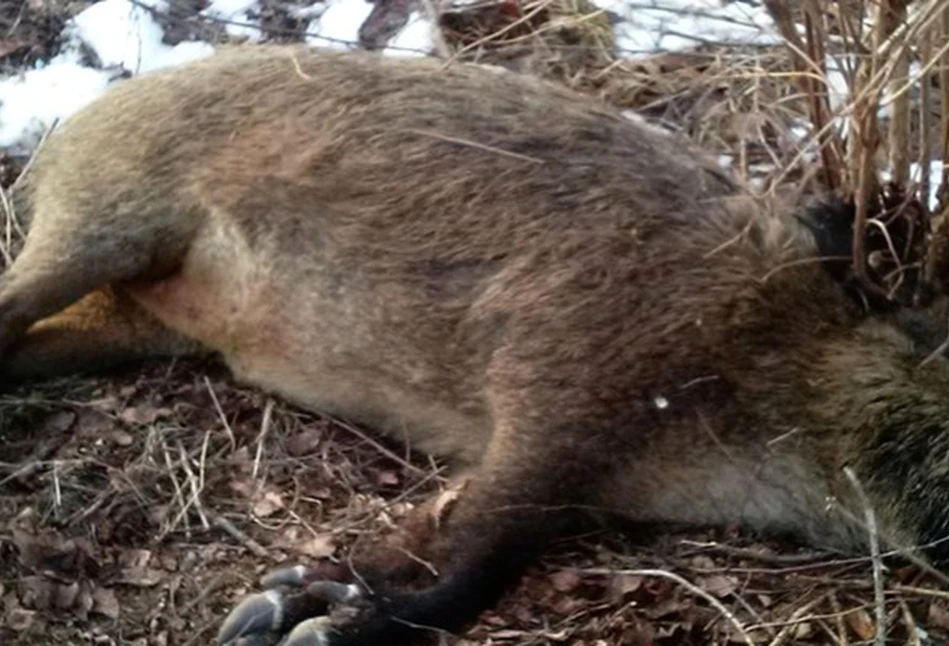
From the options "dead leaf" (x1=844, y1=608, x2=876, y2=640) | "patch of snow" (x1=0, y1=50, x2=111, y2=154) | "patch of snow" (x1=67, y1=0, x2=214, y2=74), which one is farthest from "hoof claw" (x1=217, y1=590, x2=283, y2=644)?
"patch of snow" (x1=67, y1=0, x2=214, y2=74)

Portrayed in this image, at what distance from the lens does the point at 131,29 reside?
7414 millimetres

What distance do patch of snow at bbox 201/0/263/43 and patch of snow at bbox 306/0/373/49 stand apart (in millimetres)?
241

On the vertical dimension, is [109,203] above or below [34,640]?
above

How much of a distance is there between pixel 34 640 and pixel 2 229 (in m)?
2.01

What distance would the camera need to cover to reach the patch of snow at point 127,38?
7293 mm

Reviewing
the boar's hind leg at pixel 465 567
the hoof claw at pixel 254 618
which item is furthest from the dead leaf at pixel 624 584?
the hoof claw at pixel 254 618

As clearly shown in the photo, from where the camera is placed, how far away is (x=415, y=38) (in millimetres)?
7324

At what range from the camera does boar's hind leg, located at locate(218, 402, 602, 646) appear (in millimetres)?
4855

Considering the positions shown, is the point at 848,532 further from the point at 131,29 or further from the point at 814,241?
the point at 131,29

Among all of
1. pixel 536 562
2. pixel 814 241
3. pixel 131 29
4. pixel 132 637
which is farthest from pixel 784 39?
pixel 131 29

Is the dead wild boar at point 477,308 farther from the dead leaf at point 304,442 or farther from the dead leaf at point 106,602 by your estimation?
the dead leaf at point 106,602

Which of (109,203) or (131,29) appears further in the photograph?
(131,29)

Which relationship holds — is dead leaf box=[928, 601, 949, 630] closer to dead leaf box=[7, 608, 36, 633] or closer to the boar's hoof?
the boar's hoof

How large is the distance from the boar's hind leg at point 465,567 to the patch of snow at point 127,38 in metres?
2.89
